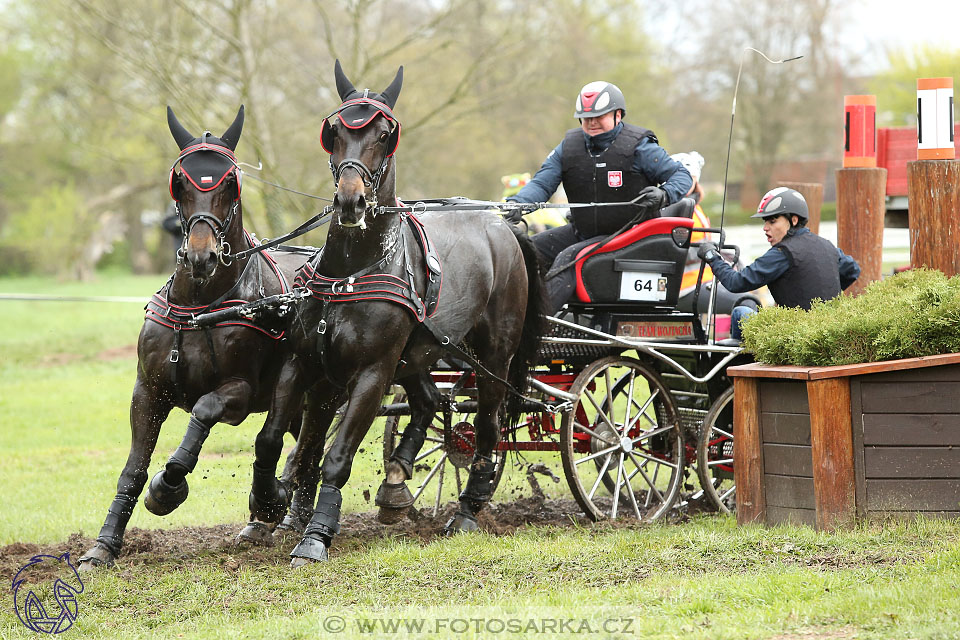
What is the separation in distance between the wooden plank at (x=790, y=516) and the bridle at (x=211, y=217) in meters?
3.21

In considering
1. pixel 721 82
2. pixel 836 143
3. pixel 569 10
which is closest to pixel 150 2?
pixel 569 10

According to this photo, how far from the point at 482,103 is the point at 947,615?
15818 mm

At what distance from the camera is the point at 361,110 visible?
17.4 ft

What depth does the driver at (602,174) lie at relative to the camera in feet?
23.5

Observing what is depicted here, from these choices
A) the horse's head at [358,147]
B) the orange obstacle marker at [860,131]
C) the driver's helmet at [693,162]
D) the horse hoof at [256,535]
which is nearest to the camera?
the horse's head at [358,147]


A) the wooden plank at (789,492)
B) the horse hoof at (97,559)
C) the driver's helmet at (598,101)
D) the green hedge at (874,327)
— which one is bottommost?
the horse hoof at (97,559)

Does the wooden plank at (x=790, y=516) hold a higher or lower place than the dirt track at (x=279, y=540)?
higher

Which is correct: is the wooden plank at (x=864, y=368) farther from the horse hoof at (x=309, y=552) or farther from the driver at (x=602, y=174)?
the horse hoof at (x=309, y=552)

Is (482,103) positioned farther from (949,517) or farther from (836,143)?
(836,143)

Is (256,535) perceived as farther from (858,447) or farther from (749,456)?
(858,447)

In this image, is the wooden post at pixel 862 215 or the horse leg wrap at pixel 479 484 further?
the wooden post at pixel 862 215

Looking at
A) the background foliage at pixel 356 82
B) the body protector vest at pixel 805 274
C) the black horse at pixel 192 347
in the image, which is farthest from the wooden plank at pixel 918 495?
the background foliage at pixel 356 82

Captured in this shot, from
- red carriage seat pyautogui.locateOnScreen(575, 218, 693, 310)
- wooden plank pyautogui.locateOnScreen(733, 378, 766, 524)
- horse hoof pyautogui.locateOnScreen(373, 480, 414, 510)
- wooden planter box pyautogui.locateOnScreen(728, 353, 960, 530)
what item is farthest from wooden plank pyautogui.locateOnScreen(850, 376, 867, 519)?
horse hoof pyautogui.locateOnScreen(373, 480, 414, 510)

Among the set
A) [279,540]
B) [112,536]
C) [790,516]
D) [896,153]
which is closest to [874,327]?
[790,516]
